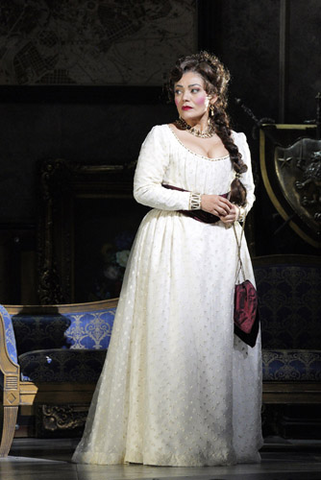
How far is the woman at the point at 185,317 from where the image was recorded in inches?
162

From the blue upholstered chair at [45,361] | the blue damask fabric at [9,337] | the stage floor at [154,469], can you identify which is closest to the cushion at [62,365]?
the blue upholstered chair at [45,361]

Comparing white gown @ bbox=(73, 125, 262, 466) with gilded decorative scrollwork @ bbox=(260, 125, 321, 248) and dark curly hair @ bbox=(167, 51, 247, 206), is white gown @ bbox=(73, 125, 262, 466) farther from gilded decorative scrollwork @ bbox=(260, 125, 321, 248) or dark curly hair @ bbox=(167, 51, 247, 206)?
gilded decorative scrollwork @ bbox=(260, 125, 321, 248)

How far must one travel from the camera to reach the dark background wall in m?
6.56

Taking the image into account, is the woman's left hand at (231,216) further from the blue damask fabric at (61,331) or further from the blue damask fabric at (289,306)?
the blue damask fabric at (289,306)

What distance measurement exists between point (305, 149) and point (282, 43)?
2.92 feet

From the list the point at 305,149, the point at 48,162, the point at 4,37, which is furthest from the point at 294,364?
the point at 4,37

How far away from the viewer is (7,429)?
4734mm

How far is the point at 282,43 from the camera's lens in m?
6.69

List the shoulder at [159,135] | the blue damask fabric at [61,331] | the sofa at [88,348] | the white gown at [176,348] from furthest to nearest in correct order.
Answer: the blue damask fabric at [61,331] → the sofa at [88,348] → the shoulder at [159,135] → the white gown at [176,348]

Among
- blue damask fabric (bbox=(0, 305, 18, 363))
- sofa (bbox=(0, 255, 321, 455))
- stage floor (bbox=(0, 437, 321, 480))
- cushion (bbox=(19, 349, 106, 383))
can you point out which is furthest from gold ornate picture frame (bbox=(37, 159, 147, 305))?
→ stage floor (bbox=(0, 437, 321, 480))

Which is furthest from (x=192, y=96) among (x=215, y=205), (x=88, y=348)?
(x=88, y=348)

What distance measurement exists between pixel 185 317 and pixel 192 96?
0.98m

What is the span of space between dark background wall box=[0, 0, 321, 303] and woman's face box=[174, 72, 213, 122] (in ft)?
7.34

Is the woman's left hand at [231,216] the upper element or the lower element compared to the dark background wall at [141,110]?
lower
